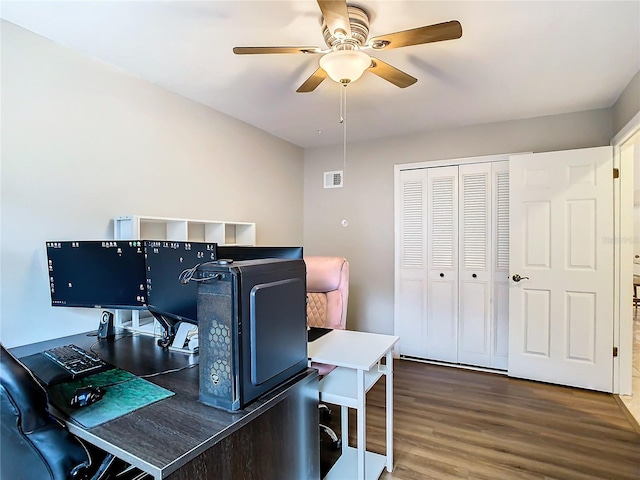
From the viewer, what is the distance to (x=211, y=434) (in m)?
0.99

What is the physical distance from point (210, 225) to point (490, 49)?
2472 mm

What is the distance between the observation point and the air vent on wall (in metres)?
4.30

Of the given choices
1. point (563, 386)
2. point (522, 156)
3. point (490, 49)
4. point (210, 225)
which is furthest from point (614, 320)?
point (210, 225)

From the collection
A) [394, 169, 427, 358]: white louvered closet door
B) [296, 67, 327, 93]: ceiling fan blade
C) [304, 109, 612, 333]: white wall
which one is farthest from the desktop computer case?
[304, 109, 612, 333]: white wall

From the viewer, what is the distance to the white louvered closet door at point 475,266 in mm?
3521

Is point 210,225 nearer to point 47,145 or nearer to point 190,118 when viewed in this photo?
point 190,118

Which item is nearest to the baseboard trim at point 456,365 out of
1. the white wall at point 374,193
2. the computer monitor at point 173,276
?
the white wall at point 374,193

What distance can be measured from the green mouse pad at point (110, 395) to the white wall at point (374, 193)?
3051 mm

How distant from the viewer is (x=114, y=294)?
1.85m

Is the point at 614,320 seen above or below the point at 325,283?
below

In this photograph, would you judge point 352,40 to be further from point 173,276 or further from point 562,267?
point 562,267

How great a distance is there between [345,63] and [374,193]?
240cm

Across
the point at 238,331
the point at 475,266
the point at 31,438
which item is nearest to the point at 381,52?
the point at 238,331

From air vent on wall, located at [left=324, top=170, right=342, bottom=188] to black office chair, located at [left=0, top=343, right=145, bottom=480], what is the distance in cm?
361
